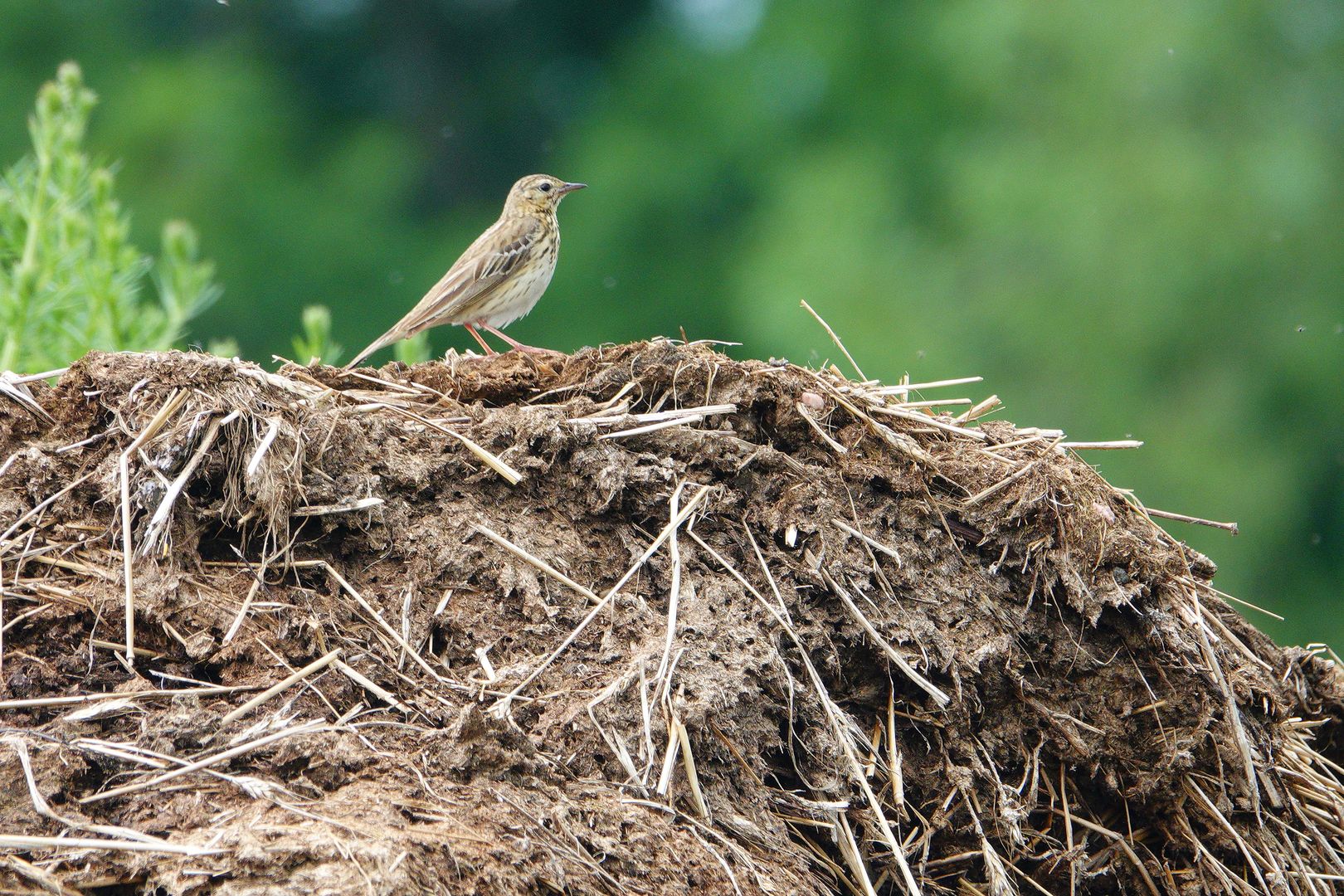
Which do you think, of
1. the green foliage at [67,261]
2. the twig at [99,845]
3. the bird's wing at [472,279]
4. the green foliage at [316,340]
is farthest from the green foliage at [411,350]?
the twig at [99,845]

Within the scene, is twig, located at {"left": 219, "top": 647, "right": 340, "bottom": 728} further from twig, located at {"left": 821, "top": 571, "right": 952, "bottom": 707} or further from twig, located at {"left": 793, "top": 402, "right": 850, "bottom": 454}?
twig, located at {"left": 793, "top": 402, "right": 850, "bottom": 454}

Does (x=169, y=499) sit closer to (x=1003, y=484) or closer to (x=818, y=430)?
(x=818, y=430)

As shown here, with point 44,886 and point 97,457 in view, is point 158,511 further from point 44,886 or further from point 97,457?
point 44,886

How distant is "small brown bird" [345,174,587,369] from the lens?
6340 mm

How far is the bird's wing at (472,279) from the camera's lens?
6.30 meters

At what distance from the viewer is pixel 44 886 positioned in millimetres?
2504

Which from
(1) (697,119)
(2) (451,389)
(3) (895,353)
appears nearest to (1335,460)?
(3) (895,353)

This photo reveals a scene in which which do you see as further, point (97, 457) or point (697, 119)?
point (697, 119)

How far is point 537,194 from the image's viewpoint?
7469mm

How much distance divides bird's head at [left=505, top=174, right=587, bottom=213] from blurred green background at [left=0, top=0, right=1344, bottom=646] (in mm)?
6778

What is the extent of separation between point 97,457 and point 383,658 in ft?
2.85

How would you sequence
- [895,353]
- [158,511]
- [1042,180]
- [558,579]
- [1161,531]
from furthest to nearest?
1. [1042,180]
2. [895,353]
3. [1161,531]
4. [558,579]
5. [158,511]

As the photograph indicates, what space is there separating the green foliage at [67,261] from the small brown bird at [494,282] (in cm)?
97

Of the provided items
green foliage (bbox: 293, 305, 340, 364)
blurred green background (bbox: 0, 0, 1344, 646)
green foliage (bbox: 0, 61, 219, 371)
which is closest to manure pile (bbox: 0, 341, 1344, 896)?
green foliage (bbox: 293, 305, 340, 364)
